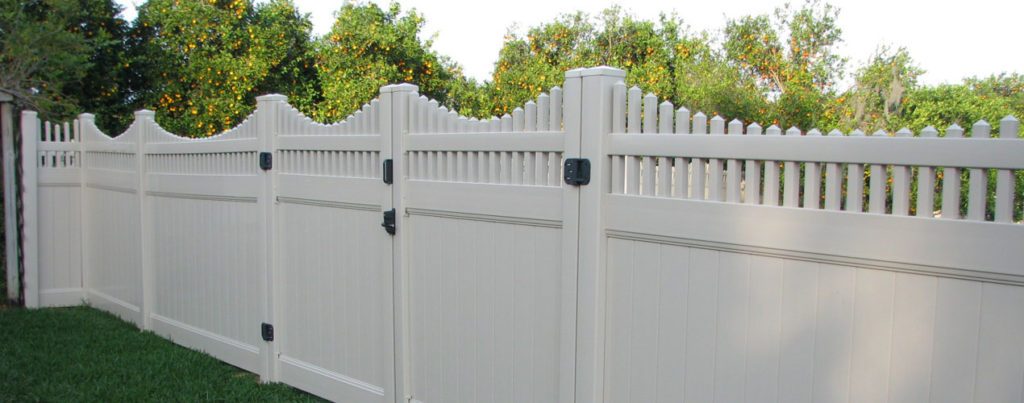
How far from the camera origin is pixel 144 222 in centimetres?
704

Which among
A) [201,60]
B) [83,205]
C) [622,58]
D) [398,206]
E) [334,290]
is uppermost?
[622,58]

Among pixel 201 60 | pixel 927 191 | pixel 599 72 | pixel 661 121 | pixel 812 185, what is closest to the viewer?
→ pixel 927 191

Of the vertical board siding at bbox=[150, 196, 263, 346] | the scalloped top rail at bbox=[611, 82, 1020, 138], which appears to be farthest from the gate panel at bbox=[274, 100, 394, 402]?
the scalloped top rail at bbox=[611, 82, 1020, 138]

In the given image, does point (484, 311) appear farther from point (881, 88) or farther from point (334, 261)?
point (881, 88)

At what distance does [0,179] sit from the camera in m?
8.41

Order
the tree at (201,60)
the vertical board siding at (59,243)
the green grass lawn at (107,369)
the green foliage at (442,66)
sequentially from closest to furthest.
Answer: the green grass lawn at (107,369)
the vertical board siding at (59,243)
the green foliage at (442,66)
the tree at (201,60)

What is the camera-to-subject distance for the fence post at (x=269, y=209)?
532 cm

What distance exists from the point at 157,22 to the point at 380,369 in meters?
13.9

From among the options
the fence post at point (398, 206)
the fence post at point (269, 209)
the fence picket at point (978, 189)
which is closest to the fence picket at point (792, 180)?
the fence picket at point (978, 189)

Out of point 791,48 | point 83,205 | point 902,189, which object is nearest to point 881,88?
point 791,48

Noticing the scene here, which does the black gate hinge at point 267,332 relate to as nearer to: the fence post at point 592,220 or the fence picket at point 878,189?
the fence post at point 592,220

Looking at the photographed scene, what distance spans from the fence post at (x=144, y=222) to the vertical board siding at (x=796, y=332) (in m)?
5.26

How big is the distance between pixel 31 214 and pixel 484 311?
6458 millimetres

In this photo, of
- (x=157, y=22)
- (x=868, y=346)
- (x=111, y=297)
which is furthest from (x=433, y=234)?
(x=157, y=22)
